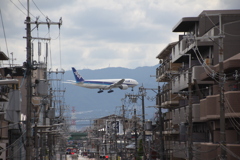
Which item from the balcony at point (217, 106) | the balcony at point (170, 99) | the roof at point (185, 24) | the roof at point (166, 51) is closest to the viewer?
the balcony at point (217, 106)

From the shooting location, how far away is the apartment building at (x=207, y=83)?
4175cm

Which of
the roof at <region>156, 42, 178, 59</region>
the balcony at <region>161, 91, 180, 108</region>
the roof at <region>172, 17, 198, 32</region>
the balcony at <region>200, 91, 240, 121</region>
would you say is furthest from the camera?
the roof at <region>156, 42, 178, 59</region>

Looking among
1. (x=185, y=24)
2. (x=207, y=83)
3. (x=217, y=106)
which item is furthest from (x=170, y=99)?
(x=217, y=106)

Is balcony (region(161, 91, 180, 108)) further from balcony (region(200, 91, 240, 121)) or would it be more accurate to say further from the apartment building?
balcony (region(200, 91, 240, 121))

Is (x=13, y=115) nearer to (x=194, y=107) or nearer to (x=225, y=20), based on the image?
(x=194, y=107)

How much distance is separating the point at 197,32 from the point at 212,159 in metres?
20.6

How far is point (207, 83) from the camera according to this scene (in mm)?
58375

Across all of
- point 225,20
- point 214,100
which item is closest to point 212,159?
point 214,100

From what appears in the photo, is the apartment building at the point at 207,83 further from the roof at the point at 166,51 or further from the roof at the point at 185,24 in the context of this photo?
the roof at the point at 166,51

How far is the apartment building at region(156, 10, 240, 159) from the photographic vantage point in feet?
137

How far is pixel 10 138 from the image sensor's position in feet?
219

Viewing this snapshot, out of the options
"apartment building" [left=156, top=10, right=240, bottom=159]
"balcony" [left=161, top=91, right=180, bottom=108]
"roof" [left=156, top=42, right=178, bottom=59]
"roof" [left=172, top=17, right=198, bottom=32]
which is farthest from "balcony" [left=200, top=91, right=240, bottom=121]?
"roof" [left=156, top=42, right=178, bottom=59]

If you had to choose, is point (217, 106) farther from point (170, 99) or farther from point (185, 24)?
point (170, 99)

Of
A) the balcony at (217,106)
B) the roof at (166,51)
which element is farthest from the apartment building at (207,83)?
the roof at (166,51)
